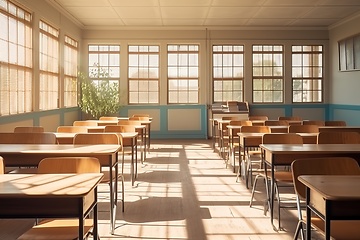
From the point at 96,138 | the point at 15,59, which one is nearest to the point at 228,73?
the point at 15,59

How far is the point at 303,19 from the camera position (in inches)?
468

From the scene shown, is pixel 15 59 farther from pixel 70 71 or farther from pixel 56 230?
pixel 56 230

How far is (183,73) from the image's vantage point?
525 inches

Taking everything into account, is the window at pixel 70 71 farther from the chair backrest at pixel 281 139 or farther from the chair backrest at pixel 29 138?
the chair backrest at pixel 281 139

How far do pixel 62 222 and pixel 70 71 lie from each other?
31.2 ft

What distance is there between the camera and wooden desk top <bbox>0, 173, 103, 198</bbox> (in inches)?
83.3

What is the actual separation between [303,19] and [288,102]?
259 centimetres

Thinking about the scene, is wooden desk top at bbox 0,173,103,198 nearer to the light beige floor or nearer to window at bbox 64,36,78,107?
the light beige floor

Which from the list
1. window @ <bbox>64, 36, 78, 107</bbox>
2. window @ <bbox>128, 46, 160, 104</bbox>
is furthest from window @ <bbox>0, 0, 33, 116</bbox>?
window @ <bbox>128, 46, 160, 104</bbox>

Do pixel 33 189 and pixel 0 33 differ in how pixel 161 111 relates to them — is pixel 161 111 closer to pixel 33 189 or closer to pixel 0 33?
pixel 0 33

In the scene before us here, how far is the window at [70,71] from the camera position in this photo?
11367mm

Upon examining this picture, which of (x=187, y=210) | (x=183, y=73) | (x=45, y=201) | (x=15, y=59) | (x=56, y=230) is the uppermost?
(x=183, y=73)

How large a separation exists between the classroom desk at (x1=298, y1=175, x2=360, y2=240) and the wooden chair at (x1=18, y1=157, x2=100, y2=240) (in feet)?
4.14

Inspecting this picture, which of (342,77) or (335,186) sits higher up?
(342,77)
